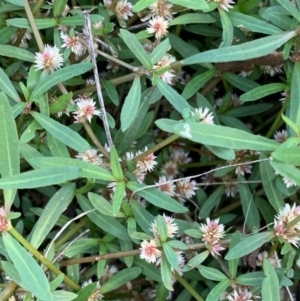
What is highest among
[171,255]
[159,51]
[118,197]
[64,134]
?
[159,51]

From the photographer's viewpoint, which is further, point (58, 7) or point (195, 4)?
point (58, 7)

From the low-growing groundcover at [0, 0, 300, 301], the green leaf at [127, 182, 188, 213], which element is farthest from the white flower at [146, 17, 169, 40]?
the green leaf at [127, 182, 188, 213]

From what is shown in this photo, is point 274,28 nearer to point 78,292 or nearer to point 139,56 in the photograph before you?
point 139,56

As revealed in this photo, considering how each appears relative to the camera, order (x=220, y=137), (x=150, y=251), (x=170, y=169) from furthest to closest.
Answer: (x=170, y=169)
(x=150, y=251)
(x=220, y=137)

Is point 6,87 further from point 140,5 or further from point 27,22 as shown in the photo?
point 140,5

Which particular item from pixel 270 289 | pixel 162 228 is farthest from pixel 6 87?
pixel 270 289

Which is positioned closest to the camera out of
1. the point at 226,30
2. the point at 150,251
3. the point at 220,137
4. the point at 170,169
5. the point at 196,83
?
the point at 220,137

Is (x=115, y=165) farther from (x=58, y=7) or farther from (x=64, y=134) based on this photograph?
(x=58, y=7)

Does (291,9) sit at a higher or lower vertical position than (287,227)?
higher
